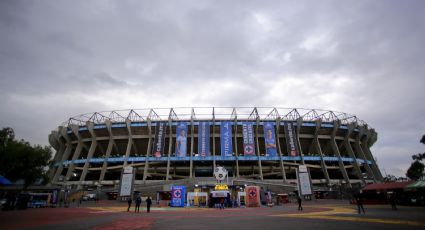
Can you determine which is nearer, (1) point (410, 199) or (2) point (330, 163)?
(1) point (410, 199)

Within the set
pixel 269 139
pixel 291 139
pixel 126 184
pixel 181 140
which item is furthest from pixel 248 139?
pixel 126 184

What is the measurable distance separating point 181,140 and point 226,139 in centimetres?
1271

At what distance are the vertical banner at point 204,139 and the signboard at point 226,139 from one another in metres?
4.03

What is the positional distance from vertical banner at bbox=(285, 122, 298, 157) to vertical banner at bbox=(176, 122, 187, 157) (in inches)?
1157

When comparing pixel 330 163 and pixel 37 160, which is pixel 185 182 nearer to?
pixel 37 160

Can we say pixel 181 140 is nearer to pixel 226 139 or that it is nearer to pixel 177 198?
pixel 226 139

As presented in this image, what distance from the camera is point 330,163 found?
8506 centimetres

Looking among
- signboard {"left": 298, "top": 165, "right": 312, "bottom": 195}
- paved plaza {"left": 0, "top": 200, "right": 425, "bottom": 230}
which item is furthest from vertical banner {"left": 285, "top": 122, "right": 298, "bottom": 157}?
paved plaza {"left": 0, "top": 200, "right": 425, "bottom": 230}

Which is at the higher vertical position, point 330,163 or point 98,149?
point 98,149

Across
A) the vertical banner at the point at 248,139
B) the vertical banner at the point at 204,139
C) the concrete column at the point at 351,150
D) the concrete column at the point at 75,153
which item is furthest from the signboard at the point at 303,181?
the concrete column at the point at 75,153

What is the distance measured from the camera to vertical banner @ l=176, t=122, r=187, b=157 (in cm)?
6924

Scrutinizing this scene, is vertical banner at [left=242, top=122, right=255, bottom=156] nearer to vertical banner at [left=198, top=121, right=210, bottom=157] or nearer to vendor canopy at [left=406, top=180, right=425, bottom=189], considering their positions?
vertical banner at [left=198, top=121, right=210, bottom=157]

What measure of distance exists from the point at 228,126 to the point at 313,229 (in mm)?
60576

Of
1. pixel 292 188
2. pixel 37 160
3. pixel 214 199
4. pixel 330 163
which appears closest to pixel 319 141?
pixel 330 163
